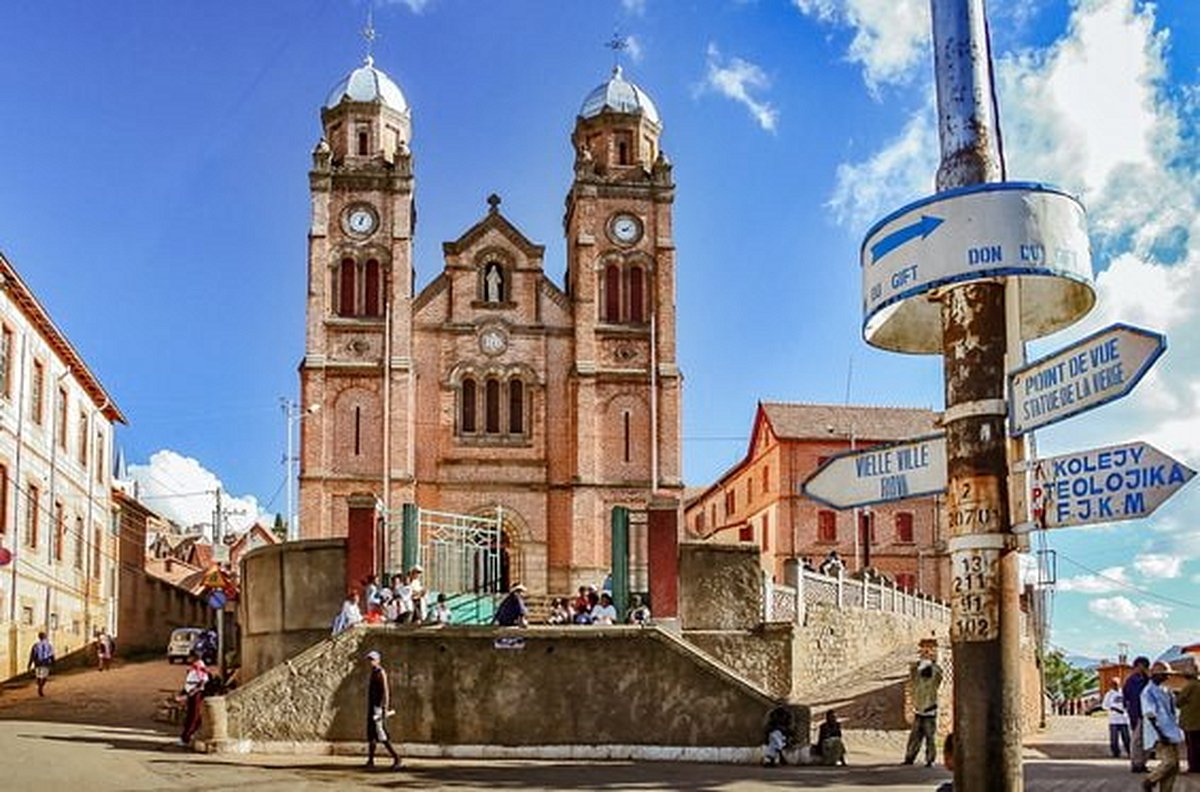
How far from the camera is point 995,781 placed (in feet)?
22.5

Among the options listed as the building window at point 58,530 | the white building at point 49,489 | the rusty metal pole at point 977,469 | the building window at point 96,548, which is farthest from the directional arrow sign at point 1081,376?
the building window at point 96,548

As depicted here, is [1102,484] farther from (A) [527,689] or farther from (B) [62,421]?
(B) [62,421]

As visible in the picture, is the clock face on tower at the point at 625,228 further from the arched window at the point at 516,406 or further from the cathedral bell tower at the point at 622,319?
the arched window at the point at 516,406

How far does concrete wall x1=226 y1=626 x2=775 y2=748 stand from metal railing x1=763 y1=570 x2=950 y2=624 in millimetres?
5808

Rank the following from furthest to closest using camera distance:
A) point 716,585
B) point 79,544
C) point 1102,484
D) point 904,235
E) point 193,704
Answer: point 79,544 < point 716,585 < point 193,704 < point 904,235 < point 1102,484

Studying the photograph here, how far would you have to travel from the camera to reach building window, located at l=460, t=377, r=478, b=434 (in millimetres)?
51312

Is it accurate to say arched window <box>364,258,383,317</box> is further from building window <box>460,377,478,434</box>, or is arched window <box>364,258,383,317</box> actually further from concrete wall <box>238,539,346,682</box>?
concrete wall <box>238,539,346,682</box>

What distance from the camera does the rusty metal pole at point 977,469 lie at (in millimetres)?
6867

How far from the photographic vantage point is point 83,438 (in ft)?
143

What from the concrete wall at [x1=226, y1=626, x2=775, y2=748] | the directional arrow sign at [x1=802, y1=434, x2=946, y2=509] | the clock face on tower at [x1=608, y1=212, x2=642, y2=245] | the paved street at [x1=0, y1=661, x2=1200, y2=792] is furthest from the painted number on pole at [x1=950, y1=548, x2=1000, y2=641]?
the clock face on tower at [x1=608, y1=212, x2=642, y2=245]

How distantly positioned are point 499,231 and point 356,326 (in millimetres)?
6442

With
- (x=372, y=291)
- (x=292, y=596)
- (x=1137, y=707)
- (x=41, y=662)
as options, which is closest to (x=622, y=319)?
(x=372, y=291)

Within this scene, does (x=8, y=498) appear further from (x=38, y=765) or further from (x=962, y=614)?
(x=962, y=614)

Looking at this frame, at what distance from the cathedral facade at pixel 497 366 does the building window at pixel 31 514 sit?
13141 mm
